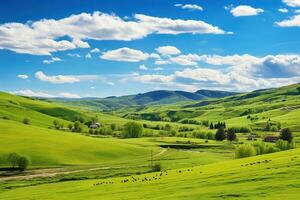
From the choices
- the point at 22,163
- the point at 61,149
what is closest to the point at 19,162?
the point at 22,163

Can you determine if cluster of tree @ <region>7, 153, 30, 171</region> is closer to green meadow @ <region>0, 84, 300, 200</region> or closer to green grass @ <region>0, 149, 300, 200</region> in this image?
green meadow @ <region>0, 84, 300, 200</region>

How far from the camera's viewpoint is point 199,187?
191 feet

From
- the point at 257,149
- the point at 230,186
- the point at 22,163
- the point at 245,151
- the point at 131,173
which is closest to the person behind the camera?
the point at 230,186

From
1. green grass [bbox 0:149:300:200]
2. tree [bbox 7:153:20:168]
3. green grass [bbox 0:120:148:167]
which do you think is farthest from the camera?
green grass [bbox 0:120:148:167]

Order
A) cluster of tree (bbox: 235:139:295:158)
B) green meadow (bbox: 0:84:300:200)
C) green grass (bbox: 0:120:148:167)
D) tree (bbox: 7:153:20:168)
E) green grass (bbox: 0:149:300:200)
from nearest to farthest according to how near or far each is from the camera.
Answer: green grass (bbox: 0:149:300:200) < green meadow (bbox: 0:84:300:200) < tree (bbox: 7:153:20:168) < cluster of tree (bbox: 235:139:295:158) < green grass (bbox: 0:120:148:167)

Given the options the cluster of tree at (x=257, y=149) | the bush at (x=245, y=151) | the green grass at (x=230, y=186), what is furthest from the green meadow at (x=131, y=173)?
the bush at (x=245, y=151)

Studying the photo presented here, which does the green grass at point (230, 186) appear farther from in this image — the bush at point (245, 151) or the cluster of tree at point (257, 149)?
the cluster of tree at point (257, 149)

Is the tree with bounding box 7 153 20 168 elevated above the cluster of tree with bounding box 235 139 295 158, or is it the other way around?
the cluster of tree with bounding box 235 139 295 158

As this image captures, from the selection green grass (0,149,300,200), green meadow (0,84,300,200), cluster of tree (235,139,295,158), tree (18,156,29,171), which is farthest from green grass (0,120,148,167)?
green grass (0,149,300,200)

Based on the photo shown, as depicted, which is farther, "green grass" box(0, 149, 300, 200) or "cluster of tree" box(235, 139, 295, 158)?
"cluster of tree" box(235, 139, 295, 158)

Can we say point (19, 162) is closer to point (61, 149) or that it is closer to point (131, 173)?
point (61, 149)

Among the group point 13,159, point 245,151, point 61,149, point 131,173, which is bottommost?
point 131,173

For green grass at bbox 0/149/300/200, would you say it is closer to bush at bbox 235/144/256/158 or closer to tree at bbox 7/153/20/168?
tree at bbox 7/153/20/168

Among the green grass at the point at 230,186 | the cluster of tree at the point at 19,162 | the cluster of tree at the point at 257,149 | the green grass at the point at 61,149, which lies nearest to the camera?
the green grass at the point at 230,186
